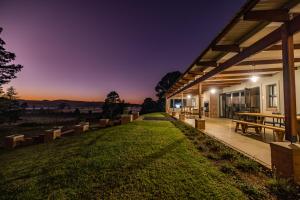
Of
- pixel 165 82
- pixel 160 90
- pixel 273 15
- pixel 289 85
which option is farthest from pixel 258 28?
pixel 160 90

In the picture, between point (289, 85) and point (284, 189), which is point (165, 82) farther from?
point (284, 189)

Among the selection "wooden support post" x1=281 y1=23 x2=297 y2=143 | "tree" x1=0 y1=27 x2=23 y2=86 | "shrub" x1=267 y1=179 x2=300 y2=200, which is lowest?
"shrub" x1=267 y1=179 x2=300 y2=200

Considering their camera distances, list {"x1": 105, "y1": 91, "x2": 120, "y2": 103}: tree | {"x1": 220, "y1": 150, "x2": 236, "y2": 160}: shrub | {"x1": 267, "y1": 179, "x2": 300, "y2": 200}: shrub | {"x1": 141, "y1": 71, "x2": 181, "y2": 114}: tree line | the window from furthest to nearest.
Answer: {"x1": 105, "y1": 91, "x2": 120, "y2": 103}: tree < {"x1": 141, "y1": 71, "x2": 181, "y2": 114}: tree line < the window < {"x1": 220, "y1": 150, "x2": 236, "y2": 160}: shrub < {"x1": 267, "y1": 179, "x2": 300, "y2": 200}: shrub

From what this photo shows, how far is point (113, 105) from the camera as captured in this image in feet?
147

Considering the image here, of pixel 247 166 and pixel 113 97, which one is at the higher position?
pixel 113 97

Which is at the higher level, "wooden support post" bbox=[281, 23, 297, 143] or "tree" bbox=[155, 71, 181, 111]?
"tree" bbox=[155, 71, 181, 111]

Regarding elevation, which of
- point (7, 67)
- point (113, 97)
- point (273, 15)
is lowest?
point (273, 15)

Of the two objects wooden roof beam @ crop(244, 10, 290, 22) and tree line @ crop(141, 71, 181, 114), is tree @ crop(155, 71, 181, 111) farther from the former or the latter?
wooden roof beam @ crop(244, 10, 290, 22)

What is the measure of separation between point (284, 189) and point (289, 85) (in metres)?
1.63

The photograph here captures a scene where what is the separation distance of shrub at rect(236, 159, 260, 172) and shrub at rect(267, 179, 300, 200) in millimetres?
523

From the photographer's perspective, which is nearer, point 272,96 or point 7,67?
point 272,96

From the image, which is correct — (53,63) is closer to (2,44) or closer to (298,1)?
(2,44)

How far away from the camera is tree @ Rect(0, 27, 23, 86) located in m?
19.7

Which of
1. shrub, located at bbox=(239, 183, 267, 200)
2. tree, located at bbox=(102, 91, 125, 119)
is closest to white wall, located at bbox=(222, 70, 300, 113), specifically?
shrub, located at bbox=(239, 183, 267, 200)
